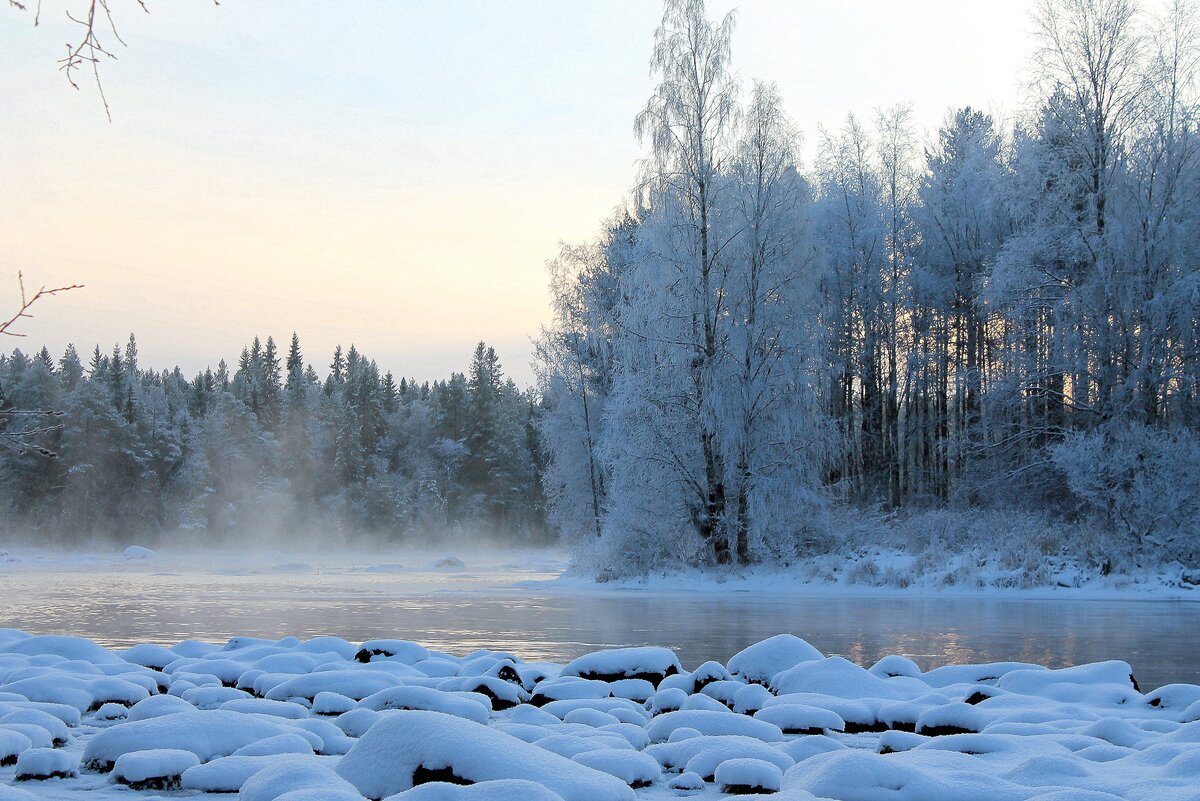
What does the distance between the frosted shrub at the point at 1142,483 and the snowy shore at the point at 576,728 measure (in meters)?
10.6

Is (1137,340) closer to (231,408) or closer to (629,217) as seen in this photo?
(629,217)

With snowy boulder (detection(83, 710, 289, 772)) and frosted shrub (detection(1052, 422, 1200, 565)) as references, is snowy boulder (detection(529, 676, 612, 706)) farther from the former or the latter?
frosted shrub (detection(1052, 422, 1200, 565))

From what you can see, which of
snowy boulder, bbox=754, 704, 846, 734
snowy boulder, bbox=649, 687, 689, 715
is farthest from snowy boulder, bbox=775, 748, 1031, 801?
snowy boulder, bbox=649, 687, 689, 715

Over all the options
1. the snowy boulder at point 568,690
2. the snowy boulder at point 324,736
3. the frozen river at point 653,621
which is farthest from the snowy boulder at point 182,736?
the frozen river at point 653,621

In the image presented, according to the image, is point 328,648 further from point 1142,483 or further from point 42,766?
point 1142,483

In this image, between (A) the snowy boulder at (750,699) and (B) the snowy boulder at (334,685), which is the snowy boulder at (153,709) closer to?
(B) the snowy boulder at (334,685)

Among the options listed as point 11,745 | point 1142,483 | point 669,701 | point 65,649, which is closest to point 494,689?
point 669,701

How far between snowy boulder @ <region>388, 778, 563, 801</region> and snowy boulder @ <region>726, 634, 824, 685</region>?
3618 millimetres

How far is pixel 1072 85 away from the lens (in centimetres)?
1838

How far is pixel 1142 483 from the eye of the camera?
50.5ft

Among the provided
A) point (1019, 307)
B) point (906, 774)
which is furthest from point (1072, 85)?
point (906, 774)

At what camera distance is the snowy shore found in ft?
11.7

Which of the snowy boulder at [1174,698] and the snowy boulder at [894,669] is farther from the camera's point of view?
the snowy boulder at [894,669]

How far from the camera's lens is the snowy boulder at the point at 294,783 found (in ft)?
10.6
